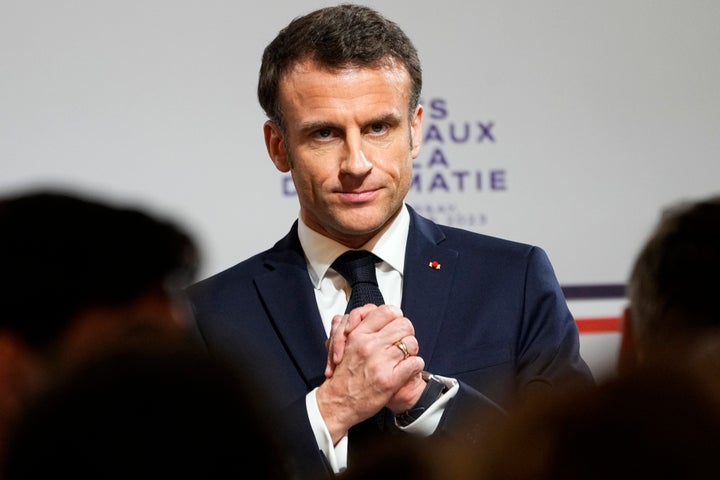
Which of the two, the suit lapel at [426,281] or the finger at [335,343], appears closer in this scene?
the finger at [335,343]

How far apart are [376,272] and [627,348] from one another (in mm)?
1510

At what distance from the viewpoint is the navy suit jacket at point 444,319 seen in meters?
2.32

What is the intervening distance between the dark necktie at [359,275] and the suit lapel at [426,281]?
0.22 feet

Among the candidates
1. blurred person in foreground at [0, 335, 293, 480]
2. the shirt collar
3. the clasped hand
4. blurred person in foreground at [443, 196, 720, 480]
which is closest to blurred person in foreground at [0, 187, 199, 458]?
blurred person in foreground at [0, 335, 293, 480]

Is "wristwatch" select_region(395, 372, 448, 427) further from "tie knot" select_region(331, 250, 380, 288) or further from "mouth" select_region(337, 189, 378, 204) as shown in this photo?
"mouth" select_region(337, 189, 378, 204)

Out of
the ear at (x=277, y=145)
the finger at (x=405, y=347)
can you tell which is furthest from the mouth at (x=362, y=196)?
the finger at (x=405, y=347)

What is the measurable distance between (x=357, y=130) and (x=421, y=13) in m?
1.51

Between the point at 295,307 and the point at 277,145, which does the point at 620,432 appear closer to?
the point at 295,307

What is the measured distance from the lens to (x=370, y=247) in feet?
8.20

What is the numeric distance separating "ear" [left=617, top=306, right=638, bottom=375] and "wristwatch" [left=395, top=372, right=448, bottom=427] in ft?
3.19

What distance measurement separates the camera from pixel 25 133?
12.2 ft

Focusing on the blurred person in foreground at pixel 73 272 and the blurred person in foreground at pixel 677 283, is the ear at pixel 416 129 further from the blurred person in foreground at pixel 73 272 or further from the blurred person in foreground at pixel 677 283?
the blurred person in foreground at pixel 73 272

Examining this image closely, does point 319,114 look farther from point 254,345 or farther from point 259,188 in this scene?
point 259,188

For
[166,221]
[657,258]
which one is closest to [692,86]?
[657,258]
